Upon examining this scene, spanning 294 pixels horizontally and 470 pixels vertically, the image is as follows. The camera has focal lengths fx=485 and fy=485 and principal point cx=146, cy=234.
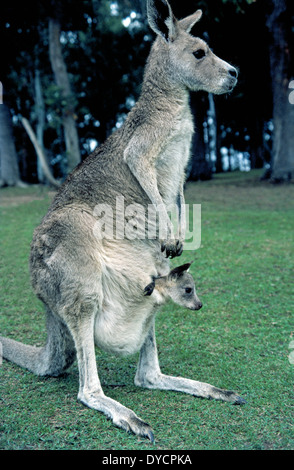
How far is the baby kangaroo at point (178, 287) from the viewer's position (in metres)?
2.58

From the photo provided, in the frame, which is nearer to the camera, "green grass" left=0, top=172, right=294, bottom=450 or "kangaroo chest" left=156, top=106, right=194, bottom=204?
"green grass" left=0, top=172, right=294, bottom=450

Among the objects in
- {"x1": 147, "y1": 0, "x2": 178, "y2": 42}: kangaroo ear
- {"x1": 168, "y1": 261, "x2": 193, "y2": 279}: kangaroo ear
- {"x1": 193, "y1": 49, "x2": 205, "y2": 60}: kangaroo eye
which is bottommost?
{"x1": 168, "y1": 261, "x2": 193, "y2": 279}: kangaroo ear

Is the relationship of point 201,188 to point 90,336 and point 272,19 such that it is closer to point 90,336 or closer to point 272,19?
point 272,19

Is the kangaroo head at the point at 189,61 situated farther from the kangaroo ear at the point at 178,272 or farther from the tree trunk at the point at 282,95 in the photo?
the tree trunk at the point at 282,95

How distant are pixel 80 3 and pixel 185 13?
4.14 meters

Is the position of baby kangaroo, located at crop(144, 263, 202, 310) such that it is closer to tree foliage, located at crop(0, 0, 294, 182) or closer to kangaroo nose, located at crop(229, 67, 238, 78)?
kangaroo nose, located at crop(229, 67, 238, 78)

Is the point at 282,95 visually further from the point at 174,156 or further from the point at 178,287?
the point at 178,287

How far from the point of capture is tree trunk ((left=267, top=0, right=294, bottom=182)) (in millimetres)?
10883

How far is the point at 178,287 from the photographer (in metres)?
2.60

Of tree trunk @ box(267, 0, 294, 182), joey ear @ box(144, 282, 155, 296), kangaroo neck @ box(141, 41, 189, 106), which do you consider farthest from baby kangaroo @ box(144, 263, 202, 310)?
tree trunk @ box(267, 0, 294, 182)

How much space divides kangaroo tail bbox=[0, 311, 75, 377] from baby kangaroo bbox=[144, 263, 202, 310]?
0.54 m
